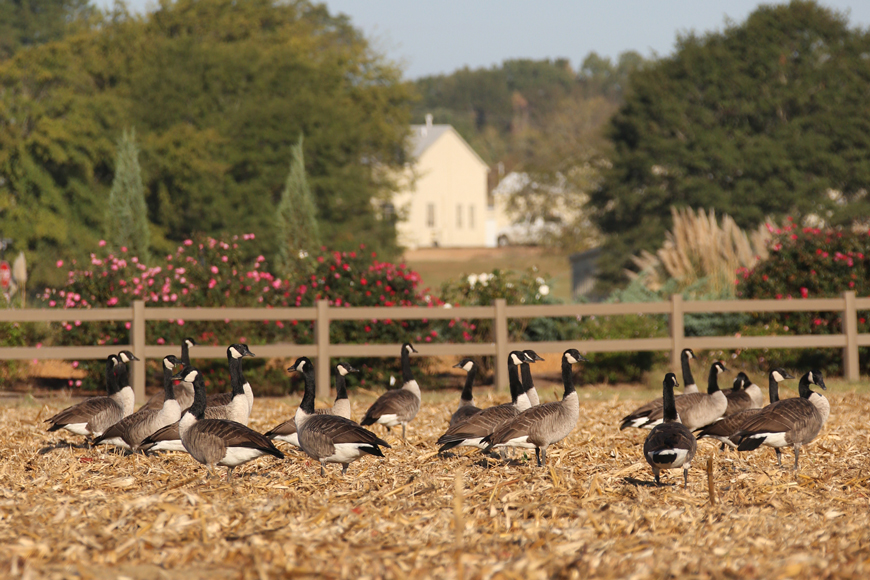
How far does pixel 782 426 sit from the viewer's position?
26.6ft

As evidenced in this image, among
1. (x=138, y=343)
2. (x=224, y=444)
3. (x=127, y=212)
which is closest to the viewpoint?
(x=224, y=444)

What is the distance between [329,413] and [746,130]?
28.8 m

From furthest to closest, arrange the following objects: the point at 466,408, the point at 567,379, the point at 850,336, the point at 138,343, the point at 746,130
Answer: the point at 746,130 → the point at 850,336 → the point at 138,343 → the point at 466,408 → the point at 567,379

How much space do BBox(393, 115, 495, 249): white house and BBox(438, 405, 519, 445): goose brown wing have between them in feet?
189

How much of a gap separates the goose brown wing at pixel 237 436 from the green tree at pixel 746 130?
25.5 metres

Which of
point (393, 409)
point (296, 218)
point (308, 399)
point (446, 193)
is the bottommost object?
point (393, 409)

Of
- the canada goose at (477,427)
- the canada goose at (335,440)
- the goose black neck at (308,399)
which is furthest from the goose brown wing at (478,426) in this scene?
the goose black neck at (308,399)

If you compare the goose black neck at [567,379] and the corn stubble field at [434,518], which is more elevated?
the goose black neck at [567,379]

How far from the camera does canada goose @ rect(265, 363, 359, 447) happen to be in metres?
8.82

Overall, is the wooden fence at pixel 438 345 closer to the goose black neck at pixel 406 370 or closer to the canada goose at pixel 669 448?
the goose black neck at pixel 406 370

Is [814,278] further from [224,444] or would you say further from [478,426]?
[224,444]

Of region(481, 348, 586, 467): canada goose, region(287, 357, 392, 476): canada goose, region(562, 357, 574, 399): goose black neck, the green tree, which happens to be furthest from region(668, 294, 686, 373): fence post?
the green tree

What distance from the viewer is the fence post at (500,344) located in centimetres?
1488

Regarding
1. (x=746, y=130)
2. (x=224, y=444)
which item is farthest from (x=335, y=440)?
(x=746, y=130)
